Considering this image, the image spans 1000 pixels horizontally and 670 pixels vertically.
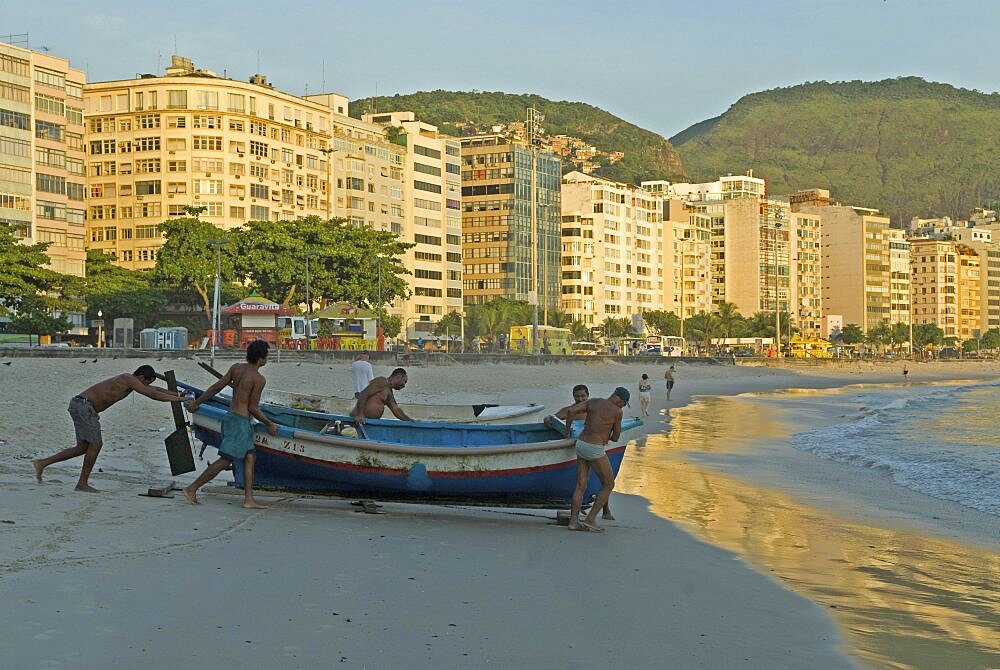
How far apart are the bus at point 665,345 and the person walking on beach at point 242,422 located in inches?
4077

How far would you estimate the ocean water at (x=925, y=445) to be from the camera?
19922mm

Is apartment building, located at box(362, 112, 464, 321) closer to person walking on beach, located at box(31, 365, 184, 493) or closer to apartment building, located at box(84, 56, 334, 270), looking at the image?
apartment building, located at box(84, 56, 334, 270)

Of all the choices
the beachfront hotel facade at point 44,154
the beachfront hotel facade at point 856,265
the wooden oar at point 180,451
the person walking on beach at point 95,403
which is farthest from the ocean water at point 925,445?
the beachfront hotel facade at point 856,265

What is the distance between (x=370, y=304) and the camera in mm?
89375

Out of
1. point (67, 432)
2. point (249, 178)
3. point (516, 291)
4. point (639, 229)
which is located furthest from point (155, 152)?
point (67, 432)

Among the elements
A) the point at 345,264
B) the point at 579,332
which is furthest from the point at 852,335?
the point at 345,264

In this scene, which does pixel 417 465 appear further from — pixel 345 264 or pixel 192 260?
pixel 192 260

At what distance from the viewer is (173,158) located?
103 metres

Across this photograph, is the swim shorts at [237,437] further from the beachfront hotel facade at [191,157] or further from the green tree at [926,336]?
the green tree at [926,336]

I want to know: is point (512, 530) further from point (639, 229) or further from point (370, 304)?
point (639, 229)

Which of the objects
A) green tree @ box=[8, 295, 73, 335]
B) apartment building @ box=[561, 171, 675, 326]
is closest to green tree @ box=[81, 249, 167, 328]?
green tree @ box=[8, 295, 73, 335]

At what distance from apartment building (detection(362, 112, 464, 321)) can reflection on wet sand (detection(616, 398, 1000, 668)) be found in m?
97.7

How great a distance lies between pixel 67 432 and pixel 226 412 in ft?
24.0

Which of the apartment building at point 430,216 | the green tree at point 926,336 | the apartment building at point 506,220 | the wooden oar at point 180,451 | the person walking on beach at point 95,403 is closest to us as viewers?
the person walking on beach at point 95,403
